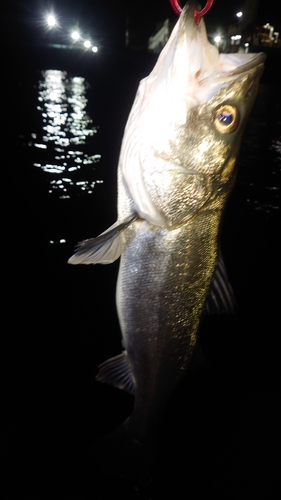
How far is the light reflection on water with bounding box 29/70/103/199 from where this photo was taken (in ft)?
24.9

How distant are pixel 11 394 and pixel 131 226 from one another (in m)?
2.24

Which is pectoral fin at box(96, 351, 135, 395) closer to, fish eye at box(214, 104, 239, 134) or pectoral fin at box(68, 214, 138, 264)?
pectoral fin at box(68, 214, 138, 264)

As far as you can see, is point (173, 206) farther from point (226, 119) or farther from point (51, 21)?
point (51, 21)

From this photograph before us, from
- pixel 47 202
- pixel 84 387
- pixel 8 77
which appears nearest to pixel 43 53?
pixel 8 77

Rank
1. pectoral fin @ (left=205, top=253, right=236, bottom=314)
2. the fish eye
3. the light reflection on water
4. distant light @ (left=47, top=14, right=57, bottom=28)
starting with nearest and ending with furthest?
the fish eye → pectoral fin @ (left=205, top=253, right=236, bottom=314) → the light reflection on water → distant light @ (left=47, top=14, right=57, bottom=28)

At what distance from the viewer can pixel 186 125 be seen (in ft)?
4.49

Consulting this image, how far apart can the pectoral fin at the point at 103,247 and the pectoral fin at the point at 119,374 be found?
58 cm

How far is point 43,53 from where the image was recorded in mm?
35500

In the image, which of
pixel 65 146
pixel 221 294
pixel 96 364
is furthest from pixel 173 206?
pixel 65 146

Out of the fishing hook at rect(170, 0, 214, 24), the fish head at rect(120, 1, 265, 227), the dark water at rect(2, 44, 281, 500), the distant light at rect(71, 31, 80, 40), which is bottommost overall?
the dark water at rect(2, 44, 281, 500)

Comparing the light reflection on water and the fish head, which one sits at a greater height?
the light reflection on water

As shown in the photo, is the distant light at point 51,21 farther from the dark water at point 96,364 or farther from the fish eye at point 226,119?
the fish eye at point 226,119

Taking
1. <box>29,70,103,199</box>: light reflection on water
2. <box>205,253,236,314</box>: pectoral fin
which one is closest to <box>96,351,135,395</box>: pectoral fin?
<box>205,253,236,314</box>: pectoral fin

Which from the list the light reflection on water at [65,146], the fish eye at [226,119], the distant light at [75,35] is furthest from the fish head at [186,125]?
the distant light at [75,35]
